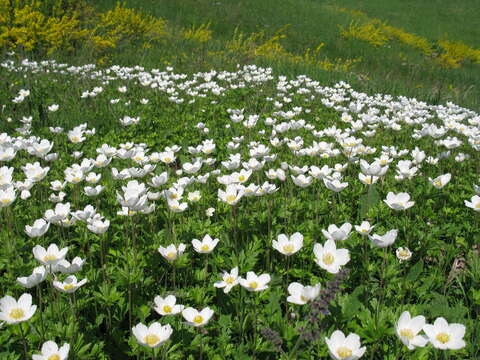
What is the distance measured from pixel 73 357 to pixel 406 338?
1604 millimetres

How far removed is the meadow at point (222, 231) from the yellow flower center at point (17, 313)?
1cm

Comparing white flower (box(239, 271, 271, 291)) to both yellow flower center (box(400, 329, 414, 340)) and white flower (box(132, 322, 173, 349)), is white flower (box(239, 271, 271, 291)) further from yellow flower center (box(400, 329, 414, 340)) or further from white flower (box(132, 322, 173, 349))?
yellow flower center (box(400, 329, 414, 340))

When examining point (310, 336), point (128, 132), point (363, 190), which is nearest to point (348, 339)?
point (310, 336)

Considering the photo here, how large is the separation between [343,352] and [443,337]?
0.46m

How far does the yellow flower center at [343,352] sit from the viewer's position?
4.90ft

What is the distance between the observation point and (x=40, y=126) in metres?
5.86

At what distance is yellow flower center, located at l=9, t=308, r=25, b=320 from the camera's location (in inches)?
68.1

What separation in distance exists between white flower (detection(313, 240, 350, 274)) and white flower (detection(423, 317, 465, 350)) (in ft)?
1.57

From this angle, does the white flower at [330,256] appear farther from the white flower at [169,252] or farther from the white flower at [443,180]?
the white flower at [443,180]

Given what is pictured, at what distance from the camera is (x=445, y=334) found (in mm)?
1576

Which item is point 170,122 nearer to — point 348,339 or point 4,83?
point 4,83

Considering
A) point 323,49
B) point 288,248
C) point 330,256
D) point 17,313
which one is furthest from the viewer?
point 323,49

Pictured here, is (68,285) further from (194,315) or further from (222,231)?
(222,231)

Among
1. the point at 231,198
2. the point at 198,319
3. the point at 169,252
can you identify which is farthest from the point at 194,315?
the point at 231,198
